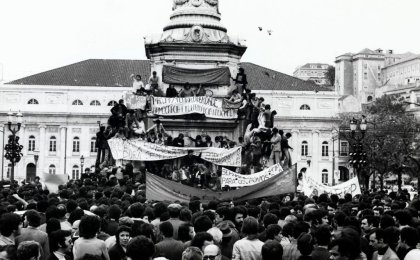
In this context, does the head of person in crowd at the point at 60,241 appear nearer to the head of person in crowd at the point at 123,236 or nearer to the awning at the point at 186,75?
the head of person in crowd at the point at 123,236

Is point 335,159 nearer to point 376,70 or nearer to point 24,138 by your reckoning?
point 24,138

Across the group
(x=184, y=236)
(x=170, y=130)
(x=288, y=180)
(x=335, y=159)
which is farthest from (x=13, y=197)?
(x=335, y=159)

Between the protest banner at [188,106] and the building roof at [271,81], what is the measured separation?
5816 cm

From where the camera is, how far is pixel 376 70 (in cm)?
15950

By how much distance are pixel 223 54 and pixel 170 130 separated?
4878 millimetres

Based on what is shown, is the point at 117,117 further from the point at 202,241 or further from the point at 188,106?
the point at 202,241

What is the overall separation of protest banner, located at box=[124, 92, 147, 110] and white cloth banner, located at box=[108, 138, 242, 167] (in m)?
3.34

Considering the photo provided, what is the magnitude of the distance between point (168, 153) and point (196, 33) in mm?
8052

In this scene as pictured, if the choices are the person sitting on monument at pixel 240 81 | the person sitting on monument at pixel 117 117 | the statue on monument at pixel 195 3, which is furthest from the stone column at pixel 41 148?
the person sitting on monument at pixel 117 117

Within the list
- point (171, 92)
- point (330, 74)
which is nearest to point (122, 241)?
point (171, 92)

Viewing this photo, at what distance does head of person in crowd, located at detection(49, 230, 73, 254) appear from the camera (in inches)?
397

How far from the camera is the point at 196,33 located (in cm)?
3812

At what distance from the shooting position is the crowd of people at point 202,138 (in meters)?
31.4

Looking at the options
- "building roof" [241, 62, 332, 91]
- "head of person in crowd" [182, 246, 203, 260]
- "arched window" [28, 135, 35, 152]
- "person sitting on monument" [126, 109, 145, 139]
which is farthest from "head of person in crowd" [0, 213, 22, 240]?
"arched window" [28, 135, 35, 152]
